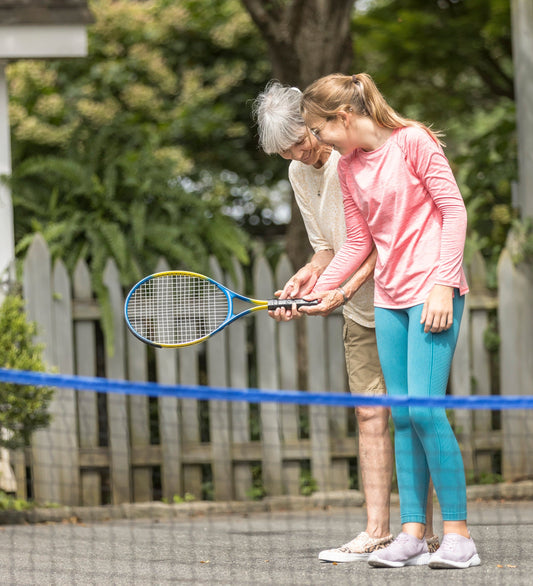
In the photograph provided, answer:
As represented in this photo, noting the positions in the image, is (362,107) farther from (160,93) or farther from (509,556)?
(160,93)

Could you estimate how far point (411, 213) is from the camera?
3785 millimetres

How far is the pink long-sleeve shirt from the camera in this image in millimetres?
3697

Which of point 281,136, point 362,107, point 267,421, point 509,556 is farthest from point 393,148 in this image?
point 267,421

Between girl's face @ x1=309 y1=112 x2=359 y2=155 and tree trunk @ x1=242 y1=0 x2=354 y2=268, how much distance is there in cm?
360

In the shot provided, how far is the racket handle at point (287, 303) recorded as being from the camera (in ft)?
12.8

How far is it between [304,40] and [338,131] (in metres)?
3.93

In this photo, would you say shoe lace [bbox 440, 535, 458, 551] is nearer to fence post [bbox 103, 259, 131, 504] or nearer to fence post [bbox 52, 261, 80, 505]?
fence post [bbox 103, 259, 131, 504]

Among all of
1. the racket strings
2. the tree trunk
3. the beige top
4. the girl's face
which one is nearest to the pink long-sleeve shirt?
the girl's face

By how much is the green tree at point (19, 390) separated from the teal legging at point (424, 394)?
280cm

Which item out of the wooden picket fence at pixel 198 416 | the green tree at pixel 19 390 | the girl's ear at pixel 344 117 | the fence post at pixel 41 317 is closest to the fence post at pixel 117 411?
the wooden picket fence at pixel 198 416

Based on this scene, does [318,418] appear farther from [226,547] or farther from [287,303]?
[287,303]

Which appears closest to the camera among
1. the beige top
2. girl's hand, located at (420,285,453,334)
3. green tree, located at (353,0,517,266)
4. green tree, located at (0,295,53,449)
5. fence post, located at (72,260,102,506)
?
girl's hand, located at (420,285,453,334)

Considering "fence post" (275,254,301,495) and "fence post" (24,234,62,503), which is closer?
"fence post" (24,234,62,503)

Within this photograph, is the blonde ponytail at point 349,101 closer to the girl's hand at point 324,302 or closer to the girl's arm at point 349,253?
the girl's arm at point 349,253
